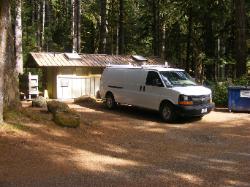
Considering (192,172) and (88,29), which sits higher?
(88,29)

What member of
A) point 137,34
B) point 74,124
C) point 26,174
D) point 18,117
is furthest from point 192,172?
point 137,34

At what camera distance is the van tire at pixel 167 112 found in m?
16.3

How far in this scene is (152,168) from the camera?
380 inches

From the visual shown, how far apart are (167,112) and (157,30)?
21.9 meters

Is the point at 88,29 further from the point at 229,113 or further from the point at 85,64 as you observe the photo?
the point at 229,113

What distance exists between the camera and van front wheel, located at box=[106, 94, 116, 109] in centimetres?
1985

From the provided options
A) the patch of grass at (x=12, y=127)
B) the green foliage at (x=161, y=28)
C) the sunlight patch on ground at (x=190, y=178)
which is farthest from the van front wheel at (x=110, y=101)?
the sunlight patch on ground at (x=190, y=178)

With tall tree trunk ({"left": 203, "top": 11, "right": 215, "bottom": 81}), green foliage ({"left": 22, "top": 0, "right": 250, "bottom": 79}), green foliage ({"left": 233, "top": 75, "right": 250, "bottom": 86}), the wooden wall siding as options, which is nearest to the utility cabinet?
the wooden wall siding

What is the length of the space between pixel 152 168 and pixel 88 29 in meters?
40.0

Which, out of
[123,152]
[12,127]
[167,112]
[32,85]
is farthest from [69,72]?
[123,152]

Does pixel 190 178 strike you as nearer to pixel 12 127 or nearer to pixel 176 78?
pixel 12 127

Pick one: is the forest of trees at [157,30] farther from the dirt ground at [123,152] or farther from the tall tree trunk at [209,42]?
the dirt ground at [123,152]

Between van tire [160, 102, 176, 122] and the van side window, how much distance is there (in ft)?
2.78

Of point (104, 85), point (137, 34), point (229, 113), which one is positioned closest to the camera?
point (229, 113)
